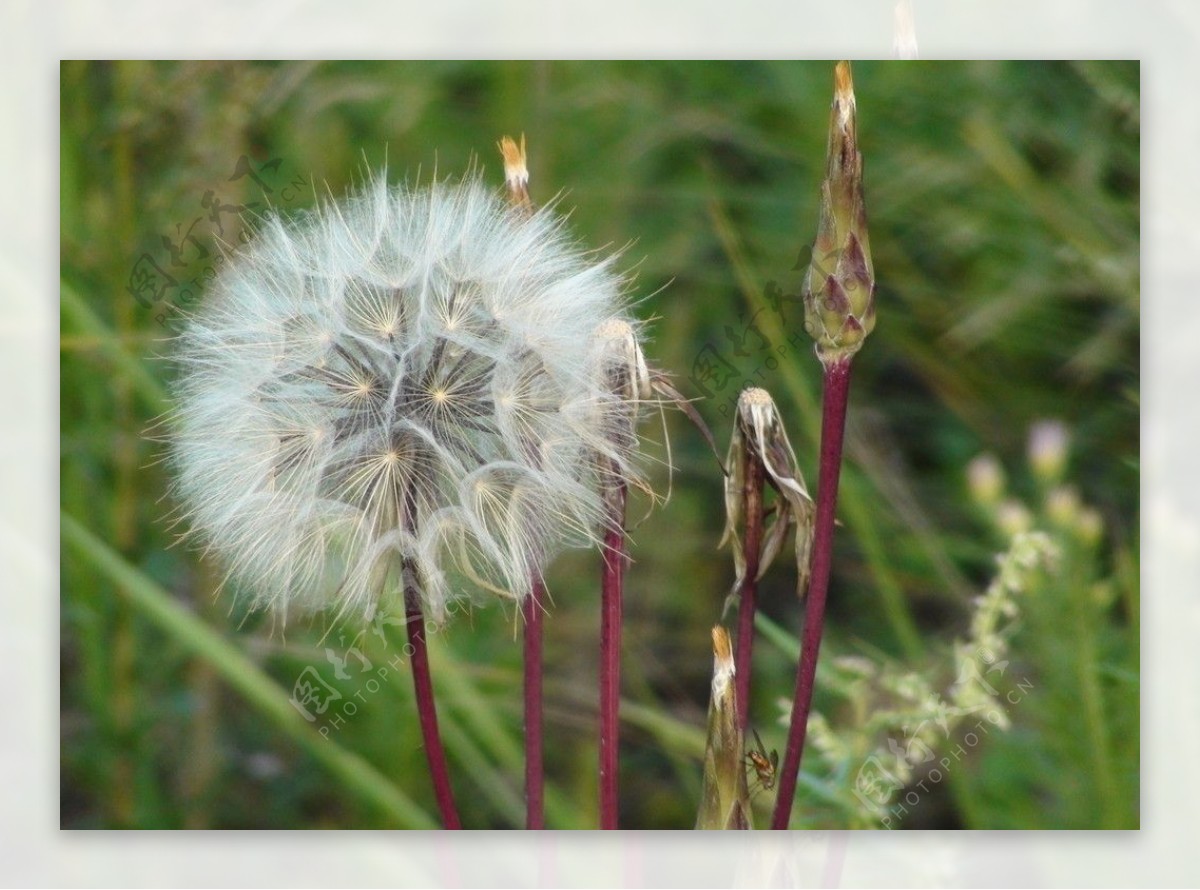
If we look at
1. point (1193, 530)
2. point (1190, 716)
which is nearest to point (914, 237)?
point (1193, 530)

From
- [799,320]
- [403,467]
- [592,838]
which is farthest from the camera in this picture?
[799,320]

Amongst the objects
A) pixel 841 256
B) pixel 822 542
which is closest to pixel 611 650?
pixel 822 542

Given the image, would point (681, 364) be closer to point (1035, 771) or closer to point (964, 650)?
point (964, 650)

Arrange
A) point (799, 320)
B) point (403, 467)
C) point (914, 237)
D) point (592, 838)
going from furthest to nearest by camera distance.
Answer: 1. point (914, 237)
2. point (799, 320)
3. point (592, 838)
4. point (403, 467)

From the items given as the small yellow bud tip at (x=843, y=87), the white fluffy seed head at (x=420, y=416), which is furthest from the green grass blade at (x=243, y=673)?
the small yellow bud tip at (x=843, y=87)

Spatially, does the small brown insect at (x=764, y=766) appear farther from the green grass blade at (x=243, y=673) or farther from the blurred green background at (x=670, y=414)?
the green grass blade at (x=243, y=673)

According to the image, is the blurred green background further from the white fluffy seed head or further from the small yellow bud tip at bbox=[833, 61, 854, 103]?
the small yellow bud tip at bbox=[833, 61, 854, 103]

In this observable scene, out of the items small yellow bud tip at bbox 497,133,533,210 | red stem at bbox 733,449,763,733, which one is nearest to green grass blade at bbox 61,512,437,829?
red stem at bbox 733,449,763,733
